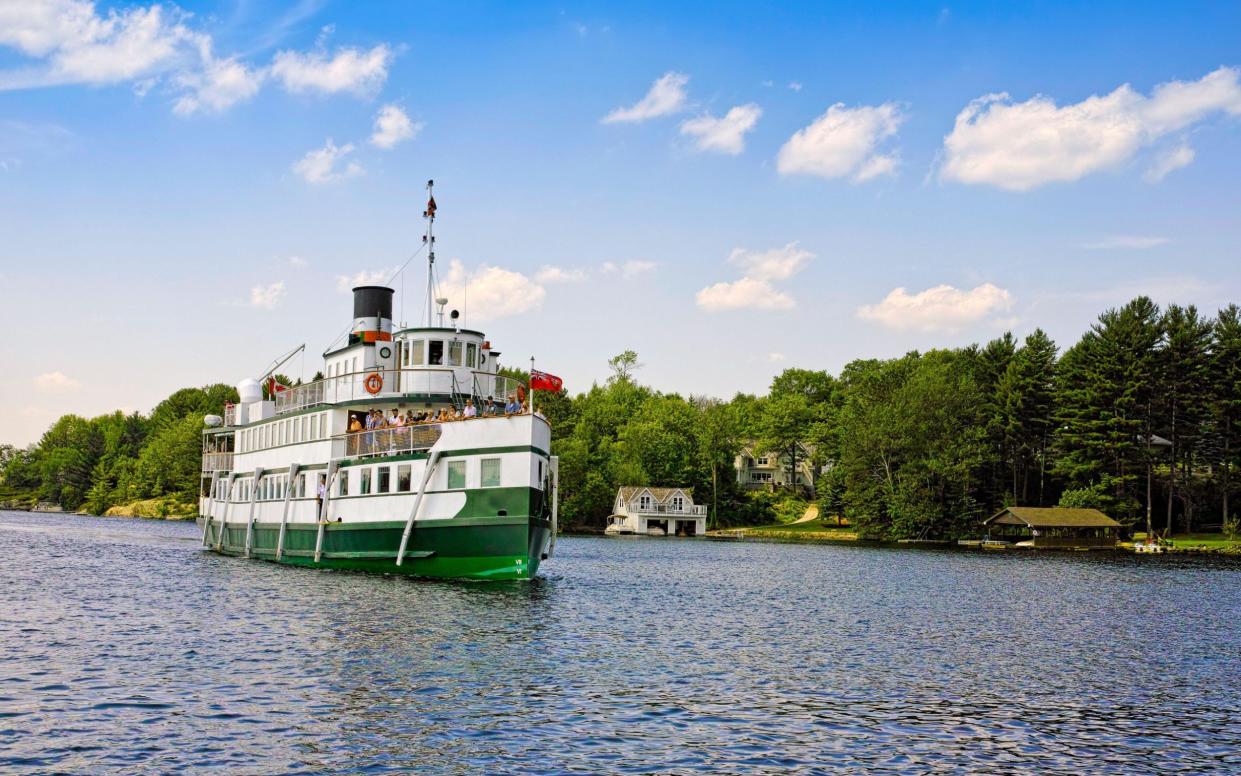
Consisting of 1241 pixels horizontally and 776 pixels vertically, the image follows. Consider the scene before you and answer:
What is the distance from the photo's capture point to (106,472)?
192 metres

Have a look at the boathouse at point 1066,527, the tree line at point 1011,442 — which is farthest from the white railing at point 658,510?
the boathouse at point 1066,527

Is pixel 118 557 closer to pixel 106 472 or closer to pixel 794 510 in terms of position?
pixel 794 510

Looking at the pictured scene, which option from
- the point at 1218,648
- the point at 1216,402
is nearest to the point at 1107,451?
the point at 1216,402

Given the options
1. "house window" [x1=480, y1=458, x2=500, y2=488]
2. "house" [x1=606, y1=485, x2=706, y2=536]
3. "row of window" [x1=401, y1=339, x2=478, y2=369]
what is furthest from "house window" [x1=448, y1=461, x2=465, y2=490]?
"house" [x1=606, y1=485, x2=706, y2=536]

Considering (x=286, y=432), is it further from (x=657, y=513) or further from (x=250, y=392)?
(x=657, y=513)

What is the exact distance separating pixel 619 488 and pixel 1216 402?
7090cm

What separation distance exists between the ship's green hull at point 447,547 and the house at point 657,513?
87862mm

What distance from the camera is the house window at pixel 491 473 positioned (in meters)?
40.3

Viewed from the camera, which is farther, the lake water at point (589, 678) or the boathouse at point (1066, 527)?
the boathouse at point (1066, 527)

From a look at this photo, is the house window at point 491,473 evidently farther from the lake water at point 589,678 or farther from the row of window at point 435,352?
the row of window at point 435,352

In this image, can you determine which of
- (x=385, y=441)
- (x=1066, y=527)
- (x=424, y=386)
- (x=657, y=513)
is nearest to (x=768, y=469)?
(x=657, y=513)

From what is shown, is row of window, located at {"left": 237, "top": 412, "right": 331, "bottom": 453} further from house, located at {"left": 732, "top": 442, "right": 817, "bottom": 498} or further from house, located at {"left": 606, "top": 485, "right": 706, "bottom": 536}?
house, located at {"left": 732, "top": 442, "right": 817, "bottom": 498}

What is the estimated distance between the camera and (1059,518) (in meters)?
99.5

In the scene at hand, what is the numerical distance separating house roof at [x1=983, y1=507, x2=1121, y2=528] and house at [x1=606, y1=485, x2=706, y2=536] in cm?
4350
